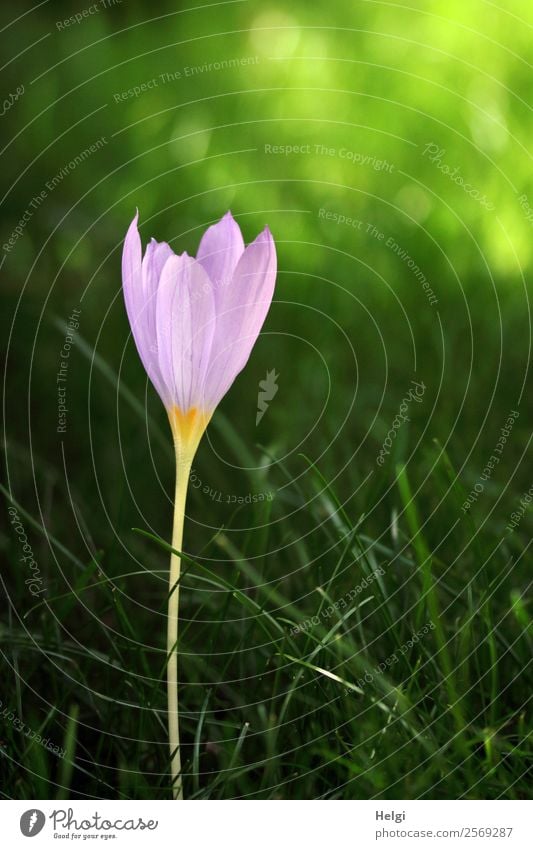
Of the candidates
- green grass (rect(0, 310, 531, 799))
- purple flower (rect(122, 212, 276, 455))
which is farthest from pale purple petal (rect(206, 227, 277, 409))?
green grass (rect(0, 310, 531, 799))

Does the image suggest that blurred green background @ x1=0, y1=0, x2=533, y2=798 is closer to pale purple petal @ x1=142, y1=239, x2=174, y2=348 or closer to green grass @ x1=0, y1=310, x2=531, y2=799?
green grass @ x1=0, y1=310, x2=531, y2=799

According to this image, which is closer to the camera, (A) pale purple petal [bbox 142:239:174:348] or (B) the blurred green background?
(A) pale purple petal [bbox 142:239:174:348]

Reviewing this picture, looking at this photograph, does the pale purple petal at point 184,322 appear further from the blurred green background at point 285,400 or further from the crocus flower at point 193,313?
the blurred green background at point 285,400

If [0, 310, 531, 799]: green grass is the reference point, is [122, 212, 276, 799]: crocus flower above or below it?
above

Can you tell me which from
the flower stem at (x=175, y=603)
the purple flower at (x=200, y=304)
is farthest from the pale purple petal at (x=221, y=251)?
the flower stem at (x=175, y=603)

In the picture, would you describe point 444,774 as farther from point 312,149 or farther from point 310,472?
point 312,149

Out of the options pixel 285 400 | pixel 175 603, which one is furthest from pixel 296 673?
pixel 285 400

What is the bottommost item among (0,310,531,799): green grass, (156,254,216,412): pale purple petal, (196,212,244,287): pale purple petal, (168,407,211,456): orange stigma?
(0,310,531,799): green grass
